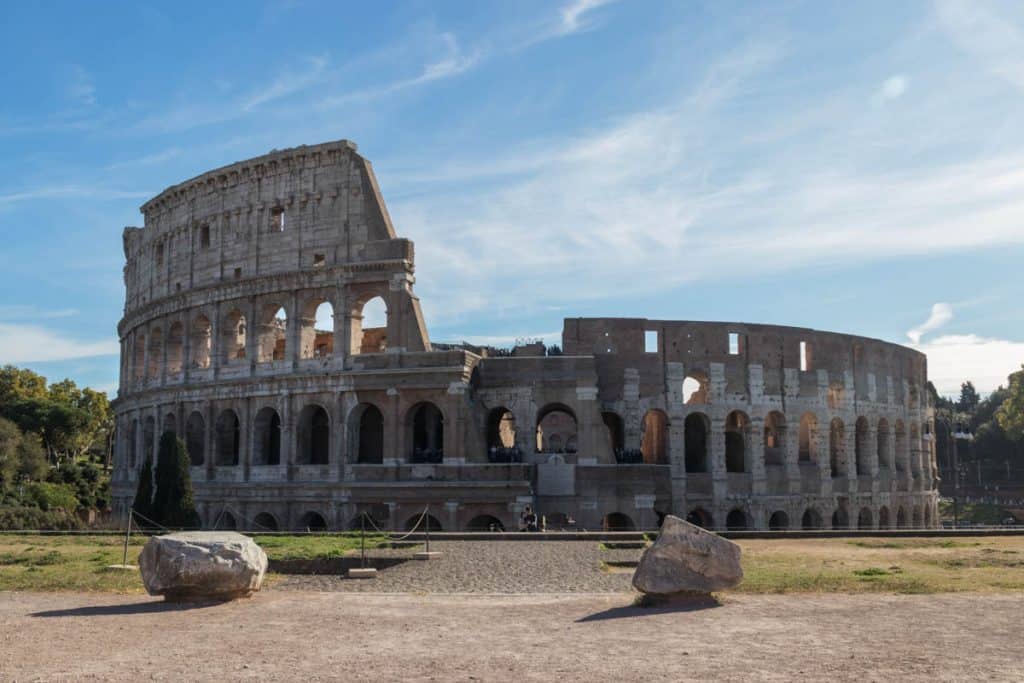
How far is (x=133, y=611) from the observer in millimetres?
12688

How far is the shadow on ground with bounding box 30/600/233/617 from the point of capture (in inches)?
497

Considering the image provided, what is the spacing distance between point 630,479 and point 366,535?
11165 millimetres

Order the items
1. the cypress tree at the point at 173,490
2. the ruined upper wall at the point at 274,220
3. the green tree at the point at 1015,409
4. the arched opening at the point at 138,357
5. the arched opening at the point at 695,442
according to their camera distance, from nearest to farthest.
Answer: the cypress tree at the point at 173,490 < the ruined upper wall at the point at 274,220 < the arched opening at the point at 695,442 < the arched opening at the point at 138,357 < the green tree at the point at 1015,409

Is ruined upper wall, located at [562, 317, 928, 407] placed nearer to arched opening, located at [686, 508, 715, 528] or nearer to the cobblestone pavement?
arched opening, located at [686, 508, 715, 528]

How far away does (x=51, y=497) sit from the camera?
43.9 m

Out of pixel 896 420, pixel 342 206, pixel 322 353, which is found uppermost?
pixel 342 206

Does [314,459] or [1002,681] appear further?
[314,459]

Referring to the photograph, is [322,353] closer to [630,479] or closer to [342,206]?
[342,206]

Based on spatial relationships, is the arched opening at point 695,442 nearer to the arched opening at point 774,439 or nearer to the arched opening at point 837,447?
the arched opening at point 774,439

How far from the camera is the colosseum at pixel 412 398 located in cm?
3250

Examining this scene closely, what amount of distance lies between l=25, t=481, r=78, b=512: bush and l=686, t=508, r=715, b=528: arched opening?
91.7ft

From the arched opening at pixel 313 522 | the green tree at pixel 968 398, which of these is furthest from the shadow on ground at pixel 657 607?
the green tree at pixel 968 398

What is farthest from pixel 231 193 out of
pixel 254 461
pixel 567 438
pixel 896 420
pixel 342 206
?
pixel 896 420

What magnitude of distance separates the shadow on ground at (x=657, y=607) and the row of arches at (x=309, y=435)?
21.5 metres
